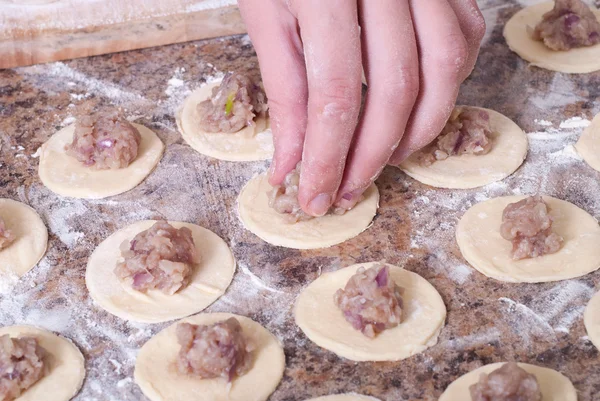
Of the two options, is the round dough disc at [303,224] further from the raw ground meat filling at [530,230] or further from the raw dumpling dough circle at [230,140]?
the raw ground meat filling at [530,230]

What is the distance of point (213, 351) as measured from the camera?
2668 millimetres

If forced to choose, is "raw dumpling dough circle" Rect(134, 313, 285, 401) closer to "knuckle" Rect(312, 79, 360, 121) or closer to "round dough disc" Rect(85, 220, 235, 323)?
"round dough disc" Rect(85, 220, 235, 323)

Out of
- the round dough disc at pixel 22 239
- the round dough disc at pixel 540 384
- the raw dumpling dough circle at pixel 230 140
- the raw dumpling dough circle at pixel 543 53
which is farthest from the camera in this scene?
the raw dumpling dough circle at pixel 543 53

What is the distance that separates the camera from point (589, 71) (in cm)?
409

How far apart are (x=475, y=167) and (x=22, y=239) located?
206 centimetres

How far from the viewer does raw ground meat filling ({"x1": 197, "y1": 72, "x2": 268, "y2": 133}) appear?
146 inches

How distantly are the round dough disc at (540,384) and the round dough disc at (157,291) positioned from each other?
990 millimetres

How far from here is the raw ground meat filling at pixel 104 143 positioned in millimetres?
3547

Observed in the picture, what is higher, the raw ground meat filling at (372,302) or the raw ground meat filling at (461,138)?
the raw ground meat filling at (461,138)

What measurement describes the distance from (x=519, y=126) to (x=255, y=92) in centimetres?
132

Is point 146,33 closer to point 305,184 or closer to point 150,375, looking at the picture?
point 305,184

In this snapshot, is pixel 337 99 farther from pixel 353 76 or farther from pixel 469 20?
pixel 469 20


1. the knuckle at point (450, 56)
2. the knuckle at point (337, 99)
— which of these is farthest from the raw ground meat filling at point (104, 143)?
the knuckle at point (450, 56)

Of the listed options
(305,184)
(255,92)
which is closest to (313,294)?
(305,184)
